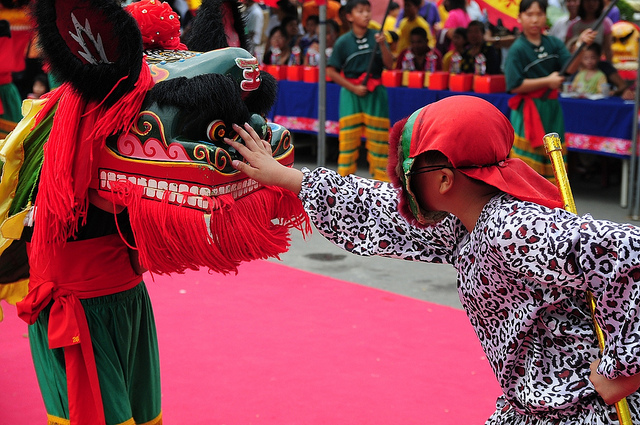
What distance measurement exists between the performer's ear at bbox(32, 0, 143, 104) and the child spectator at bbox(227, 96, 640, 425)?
0.32m

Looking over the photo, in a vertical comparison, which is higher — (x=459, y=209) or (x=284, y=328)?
(x=459, y=209)

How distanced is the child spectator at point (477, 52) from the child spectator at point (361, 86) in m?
0.77

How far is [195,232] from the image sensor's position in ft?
5.56

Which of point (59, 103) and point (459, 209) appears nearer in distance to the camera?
point (459, 209)

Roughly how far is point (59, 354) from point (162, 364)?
1354 mm

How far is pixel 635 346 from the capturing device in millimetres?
1352

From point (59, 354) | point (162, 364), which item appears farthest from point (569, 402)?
point (162, 364)

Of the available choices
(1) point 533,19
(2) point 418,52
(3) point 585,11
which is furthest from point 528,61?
(2) point 418,52

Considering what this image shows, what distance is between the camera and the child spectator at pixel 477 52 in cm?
678

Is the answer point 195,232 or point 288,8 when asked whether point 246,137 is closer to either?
point 195,232

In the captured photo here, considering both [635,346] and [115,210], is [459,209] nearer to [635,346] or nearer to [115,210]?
[635,346]

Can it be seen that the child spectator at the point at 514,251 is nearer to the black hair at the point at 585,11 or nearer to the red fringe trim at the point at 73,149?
the red fringe trim at the point at 73,149

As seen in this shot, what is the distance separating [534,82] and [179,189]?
13.2 feet

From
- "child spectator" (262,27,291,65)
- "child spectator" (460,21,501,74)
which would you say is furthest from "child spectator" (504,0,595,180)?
"child spectator" (262,27,291,65)
